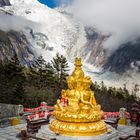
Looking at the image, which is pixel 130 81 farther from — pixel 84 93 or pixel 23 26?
pixel 84 93

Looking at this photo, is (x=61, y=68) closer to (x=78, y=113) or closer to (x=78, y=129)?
(x=78, y=113)

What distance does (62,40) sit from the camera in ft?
179

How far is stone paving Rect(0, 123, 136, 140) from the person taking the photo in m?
9.93

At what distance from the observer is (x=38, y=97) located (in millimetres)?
22297

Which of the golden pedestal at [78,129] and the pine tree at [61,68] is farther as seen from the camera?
the pine tree at [61,68]

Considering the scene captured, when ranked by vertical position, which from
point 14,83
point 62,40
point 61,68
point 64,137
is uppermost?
point 62,40

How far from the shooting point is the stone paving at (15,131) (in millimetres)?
9929

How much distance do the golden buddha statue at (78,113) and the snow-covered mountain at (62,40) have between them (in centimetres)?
2277

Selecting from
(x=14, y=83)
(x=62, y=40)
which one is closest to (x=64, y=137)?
(x=14, y=83)

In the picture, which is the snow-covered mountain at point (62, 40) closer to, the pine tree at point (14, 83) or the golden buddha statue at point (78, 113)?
the pine tree at point (14, 83)

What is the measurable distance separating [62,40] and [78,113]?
47.0 m

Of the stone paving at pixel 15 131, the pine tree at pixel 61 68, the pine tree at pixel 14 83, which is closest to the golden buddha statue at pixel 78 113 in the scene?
the stone paving at pixel 15 131

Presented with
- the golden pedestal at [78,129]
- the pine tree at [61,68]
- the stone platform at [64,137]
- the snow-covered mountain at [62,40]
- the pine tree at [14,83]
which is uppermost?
the snow-covered mountain at [62,40]

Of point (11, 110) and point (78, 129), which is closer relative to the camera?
point (78, 129)
